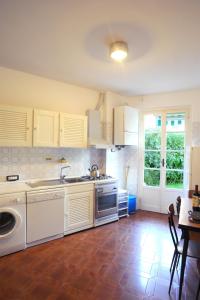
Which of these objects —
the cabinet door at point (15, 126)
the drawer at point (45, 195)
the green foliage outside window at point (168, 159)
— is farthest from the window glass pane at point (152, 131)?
the cabinet door at point (15, 126)

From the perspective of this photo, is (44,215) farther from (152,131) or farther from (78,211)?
(152,131)

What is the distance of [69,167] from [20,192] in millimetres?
1269

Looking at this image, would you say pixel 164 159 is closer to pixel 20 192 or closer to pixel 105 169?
pixel 105 169

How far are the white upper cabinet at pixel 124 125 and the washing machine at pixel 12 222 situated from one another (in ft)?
7.24

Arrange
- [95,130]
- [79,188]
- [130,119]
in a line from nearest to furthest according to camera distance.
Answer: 1. [79,188]
2. [95,130]
3. [130,119]

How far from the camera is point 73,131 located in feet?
11.6

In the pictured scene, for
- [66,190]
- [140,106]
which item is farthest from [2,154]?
[140,106]

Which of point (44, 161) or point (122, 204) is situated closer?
point (44, 161)

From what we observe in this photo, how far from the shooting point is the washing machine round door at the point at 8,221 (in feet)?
8.51

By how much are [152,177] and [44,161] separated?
2.43m

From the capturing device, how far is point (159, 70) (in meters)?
3.09

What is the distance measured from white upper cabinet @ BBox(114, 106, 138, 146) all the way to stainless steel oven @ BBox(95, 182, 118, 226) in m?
0.93

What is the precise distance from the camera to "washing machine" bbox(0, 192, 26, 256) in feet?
8.49

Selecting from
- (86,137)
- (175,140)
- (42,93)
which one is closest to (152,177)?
(175,140)
